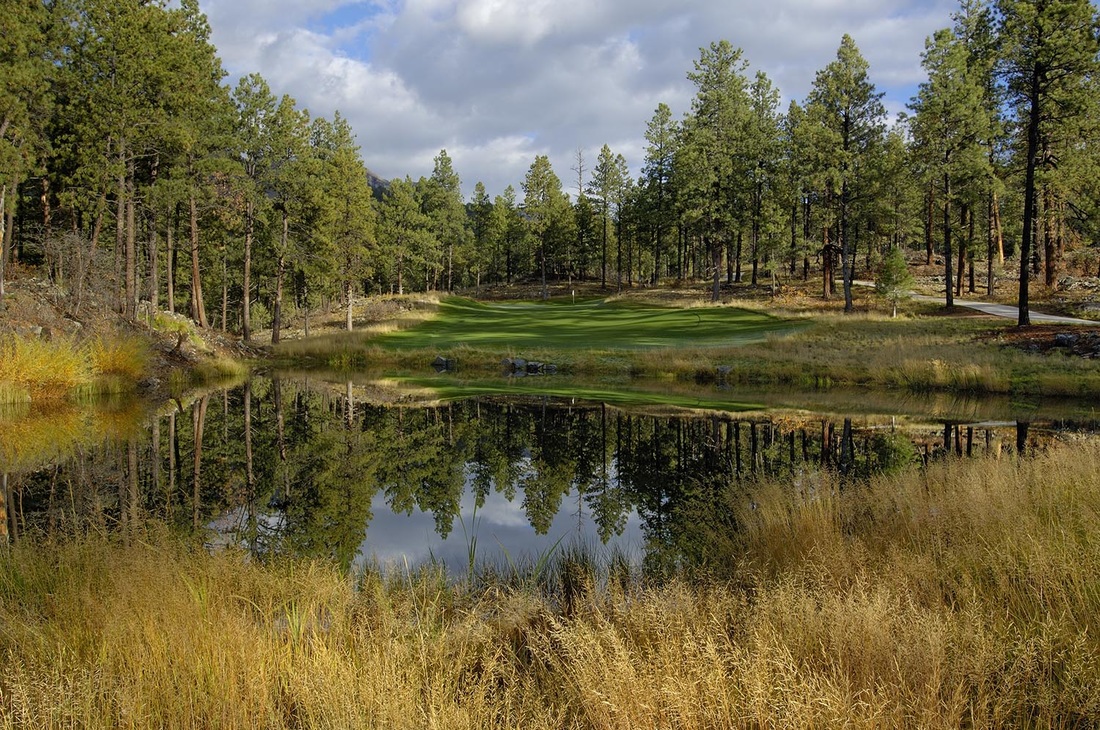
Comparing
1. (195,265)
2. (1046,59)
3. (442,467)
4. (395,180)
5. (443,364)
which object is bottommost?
(442,467)

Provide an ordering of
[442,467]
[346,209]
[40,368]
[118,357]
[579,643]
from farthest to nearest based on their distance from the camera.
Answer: [346,209], [118,357], [40,368], [442,467], [579,643]

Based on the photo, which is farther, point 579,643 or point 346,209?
point 346,209

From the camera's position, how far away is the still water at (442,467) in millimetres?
7992

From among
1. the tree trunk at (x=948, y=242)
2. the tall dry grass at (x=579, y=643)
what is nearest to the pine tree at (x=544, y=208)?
the tree trunk at (x=948, y=242)

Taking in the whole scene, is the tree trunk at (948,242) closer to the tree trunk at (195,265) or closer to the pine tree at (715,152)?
the pine tree at (715,152)

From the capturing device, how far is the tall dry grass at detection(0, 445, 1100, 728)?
3248 millimetres

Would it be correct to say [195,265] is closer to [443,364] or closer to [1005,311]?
[443,364]

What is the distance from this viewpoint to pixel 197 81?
3102cm

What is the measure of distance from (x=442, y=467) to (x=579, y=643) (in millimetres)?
8927

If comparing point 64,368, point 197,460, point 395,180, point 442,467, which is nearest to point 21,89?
point 64,368

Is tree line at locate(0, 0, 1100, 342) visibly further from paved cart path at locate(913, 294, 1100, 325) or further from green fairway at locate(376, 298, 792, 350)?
green fairway at locate(376, 298, 792, 350)

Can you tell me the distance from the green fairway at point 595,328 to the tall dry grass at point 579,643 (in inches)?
1135

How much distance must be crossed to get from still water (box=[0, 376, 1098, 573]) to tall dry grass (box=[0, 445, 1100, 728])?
161 cm

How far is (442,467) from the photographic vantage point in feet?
40.7
